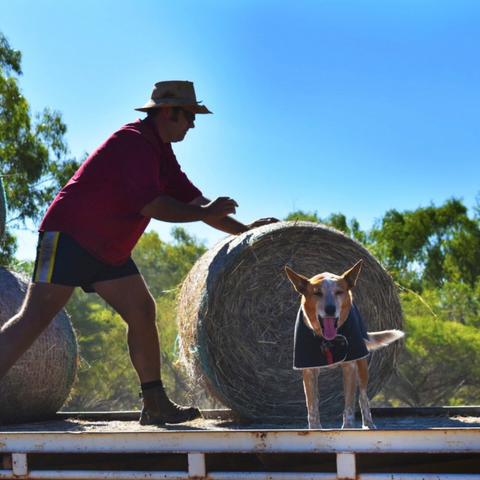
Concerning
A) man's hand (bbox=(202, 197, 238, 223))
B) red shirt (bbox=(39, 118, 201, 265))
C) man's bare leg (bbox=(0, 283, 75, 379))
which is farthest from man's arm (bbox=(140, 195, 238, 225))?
man's bare leg (bbox=(0, 283, 75, 379))

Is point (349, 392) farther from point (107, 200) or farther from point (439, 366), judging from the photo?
point (439, 366)

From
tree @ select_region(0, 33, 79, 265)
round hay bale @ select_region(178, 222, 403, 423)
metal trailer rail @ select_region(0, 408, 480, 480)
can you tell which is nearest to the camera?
metal trailer rail @ select_region(0, 408, 480, 480)

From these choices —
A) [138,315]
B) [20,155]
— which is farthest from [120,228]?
[20,155]

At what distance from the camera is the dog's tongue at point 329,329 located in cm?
432

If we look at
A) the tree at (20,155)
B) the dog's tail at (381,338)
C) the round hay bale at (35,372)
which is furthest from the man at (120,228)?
the tree at (20,155)

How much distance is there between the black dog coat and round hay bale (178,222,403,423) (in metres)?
1.23

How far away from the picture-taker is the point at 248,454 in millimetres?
3527

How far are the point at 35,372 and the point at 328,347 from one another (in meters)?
3.19

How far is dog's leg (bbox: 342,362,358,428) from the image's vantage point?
4477 mm

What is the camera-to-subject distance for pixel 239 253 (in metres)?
5.71

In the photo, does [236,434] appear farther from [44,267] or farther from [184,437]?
[44,267]

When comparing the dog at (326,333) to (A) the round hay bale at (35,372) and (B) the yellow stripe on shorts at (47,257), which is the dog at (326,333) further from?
(A) the round hay bale at (35,372)

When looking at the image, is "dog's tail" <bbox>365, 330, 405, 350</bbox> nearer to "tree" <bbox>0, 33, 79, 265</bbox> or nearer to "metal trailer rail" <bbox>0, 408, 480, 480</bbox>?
"metal trailer rail" <bbox>0, 408, 480, 480</bbox>

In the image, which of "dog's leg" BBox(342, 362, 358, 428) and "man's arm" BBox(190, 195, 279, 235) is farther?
"man's arm" BBox(190, 195, 279, 235)
